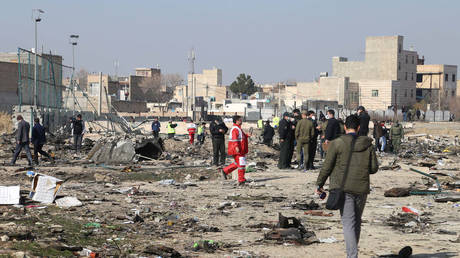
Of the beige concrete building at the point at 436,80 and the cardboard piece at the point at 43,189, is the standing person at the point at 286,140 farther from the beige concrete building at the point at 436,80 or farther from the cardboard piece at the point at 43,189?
the beige concrete building at the point at 436,80

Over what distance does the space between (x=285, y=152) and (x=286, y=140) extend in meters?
0.57

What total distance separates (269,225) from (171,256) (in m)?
2.57

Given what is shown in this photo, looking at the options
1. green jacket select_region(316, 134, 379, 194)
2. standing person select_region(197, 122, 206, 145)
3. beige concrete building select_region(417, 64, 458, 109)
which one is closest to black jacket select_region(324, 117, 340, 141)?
green jacket select_region(316, 134, 379, 194)

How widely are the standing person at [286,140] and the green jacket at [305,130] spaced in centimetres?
39

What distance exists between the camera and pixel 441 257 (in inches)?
328

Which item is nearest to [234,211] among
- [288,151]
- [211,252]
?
[211,252]

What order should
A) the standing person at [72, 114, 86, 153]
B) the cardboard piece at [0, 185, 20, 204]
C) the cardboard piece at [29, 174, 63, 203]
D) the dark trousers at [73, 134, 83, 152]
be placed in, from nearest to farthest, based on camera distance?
1. the cardboard piece at [0, 185, 20, 204]
2. the cardboard piece at [29, 174, 63, 203]
3. the standing person at [72, 114, 86, 153]
4. the dark trousers at [73, 134, 83, 152]

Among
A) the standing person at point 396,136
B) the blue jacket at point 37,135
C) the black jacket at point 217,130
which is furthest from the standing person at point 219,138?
the standing person at point 396,136

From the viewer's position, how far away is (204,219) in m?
11.1

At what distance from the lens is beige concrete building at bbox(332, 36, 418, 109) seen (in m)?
105

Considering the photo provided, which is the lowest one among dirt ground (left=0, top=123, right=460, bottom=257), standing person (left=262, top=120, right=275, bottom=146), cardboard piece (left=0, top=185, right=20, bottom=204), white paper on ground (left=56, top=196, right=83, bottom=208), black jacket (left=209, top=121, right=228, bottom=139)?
dirt ground (left=0, top=123, right=460, bottom=257)

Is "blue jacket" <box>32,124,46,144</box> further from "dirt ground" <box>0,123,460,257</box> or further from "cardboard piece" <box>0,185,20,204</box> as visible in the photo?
"cardboard piece" <box>0,185,20,204</box>

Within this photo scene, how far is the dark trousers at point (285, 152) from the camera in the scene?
19.7 metres

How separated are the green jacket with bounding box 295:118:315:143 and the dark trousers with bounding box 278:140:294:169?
646mm
